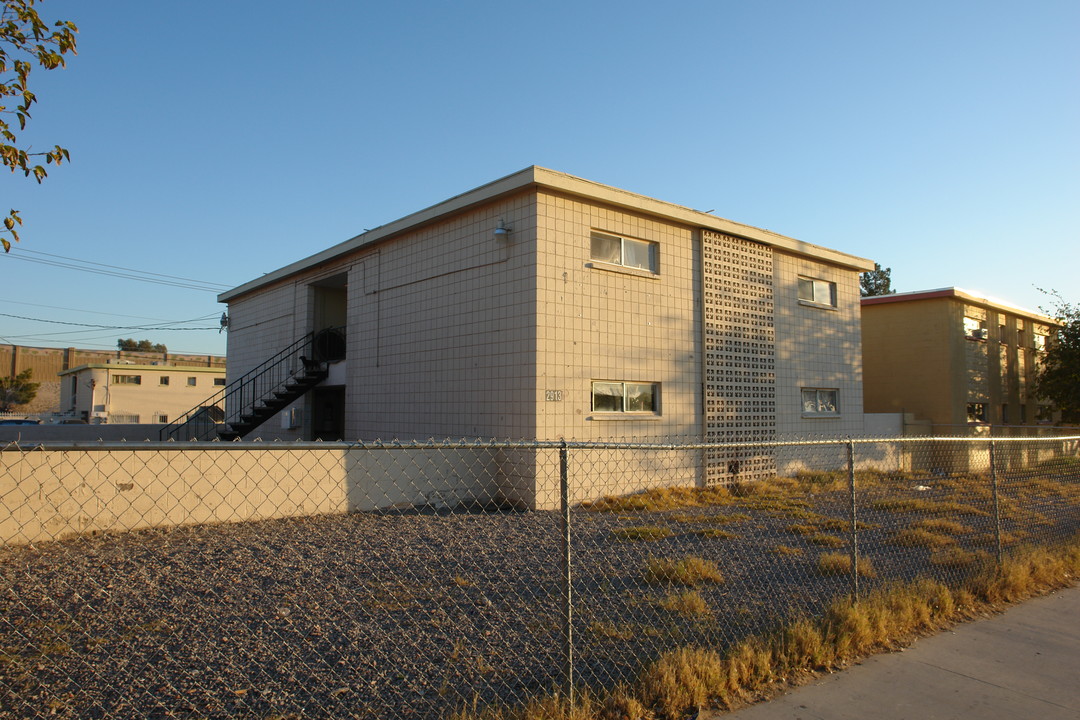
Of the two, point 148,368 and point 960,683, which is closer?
point 960,683

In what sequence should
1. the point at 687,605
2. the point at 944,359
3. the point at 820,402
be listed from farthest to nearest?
the point at 944,359 → the point at 820,402 → the point at 687,605

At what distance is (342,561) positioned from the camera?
754cm

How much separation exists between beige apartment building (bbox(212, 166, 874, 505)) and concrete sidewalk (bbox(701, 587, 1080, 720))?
716 cm

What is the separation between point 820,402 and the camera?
1772cm

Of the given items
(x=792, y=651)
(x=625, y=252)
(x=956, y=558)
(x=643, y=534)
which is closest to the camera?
(x=792, y=651)

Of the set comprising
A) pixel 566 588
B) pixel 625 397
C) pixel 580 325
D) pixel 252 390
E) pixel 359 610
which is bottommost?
pixel 359 610

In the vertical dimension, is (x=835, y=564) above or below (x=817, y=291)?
below

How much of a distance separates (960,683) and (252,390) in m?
19.3

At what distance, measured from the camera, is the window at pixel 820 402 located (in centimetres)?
1723

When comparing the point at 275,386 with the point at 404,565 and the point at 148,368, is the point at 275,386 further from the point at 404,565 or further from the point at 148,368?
the point at 148,368

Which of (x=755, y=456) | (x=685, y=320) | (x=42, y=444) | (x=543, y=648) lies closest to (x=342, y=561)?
(x=543, y=648)

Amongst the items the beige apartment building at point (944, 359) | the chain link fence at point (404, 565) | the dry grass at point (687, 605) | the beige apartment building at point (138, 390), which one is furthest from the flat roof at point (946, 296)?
the beige apartment building at point (138, 390)

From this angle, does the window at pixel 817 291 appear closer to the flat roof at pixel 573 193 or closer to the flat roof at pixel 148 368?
the flat roof at pixel 573 193

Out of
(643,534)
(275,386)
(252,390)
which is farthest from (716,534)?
(252,390)
